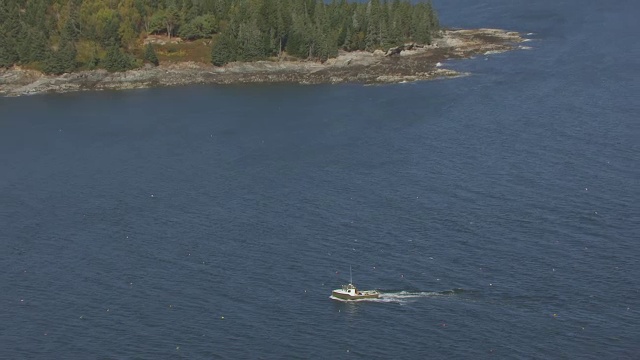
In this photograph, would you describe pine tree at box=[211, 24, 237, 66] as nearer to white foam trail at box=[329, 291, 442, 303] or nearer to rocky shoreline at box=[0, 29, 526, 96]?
rocky shoreline at box=[0, 29, 526, 96]

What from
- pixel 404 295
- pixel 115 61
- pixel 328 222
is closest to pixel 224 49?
pixel 115 61

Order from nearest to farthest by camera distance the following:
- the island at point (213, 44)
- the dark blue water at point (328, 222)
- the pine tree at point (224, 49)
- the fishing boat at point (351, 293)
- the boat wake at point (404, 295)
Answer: the dark blue water at point (328, 222) < the fishing boat at point (351, 293) < the boat wake at point (404, 295) < the island at point (213, 44) < the pine tree at point (224, 49)

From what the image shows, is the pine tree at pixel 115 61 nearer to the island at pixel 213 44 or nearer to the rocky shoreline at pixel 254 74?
the island at pixel 213 44

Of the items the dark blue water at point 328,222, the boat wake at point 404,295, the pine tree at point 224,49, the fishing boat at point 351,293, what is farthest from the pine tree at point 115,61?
the boat wake at point 404,295

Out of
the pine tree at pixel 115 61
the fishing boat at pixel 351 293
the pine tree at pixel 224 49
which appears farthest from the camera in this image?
the pine tree at pixel 224 49

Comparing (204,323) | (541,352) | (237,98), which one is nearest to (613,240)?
(541,352)
